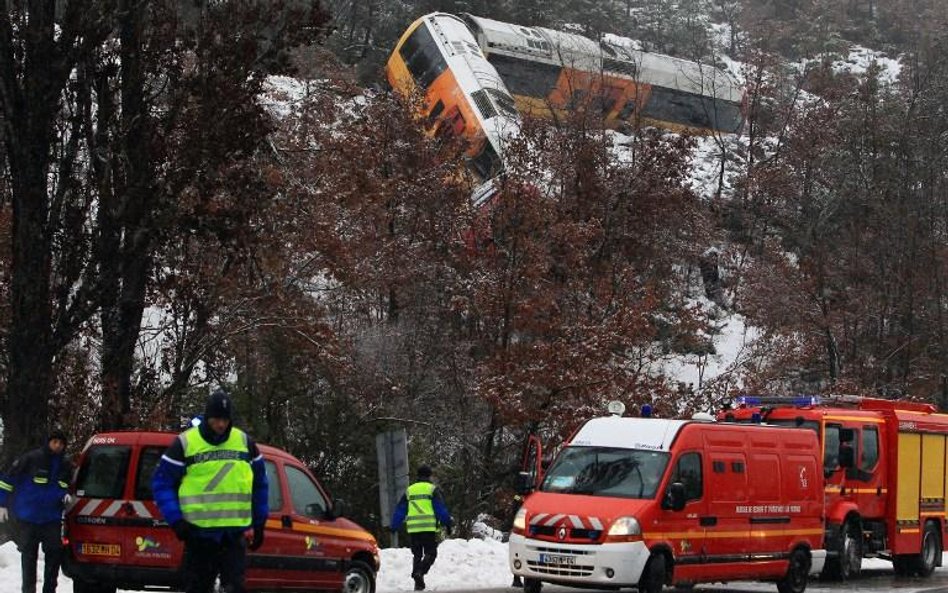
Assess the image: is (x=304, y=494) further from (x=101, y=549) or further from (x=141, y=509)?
(x=101, y=549)

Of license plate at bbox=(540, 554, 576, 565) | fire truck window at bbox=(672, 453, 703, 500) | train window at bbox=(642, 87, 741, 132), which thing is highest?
train window at bbox=(642, 87, 741, 132)

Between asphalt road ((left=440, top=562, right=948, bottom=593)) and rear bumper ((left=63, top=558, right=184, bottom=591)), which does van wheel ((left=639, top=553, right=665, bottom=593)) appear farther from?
rear bumper ((left=63, top=558, right=184, bottom=591))

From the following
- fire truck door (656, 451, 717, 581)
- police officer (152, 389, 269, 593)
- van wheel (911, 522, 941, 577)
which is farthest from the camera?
van wheel (911, 522, 941, 577)

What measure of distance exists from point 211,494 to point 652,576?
7.39m

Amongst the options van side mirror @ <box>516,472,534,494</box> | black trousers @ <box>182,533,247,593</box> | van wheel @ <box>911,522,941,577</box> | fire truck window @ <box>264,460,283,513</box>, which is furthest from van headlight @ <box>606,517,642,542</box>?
van wheel @ <box>911,522,941,577</box>

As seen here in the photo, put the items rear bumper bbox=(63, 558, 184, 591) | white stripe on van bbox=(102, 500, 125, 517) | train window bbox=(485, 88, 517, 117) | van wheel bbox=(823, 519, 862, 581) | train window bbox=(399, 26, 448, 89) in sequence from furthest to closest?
train window bbox=(399, 26, 448, 89) < train window bbox=(485, 88, 517, 117) < van wheel bbox=(823, 519, 862, 581) < white stripe on van bbox=(102, 500, 125, 517) < rear bumper bbox=(63, 558, 184, 591)

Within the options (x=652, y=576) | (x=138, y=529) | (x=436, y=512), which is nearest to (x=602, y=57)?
(x=436, y=512)

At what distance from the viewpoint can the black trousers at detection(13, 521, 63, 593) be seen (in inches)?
472

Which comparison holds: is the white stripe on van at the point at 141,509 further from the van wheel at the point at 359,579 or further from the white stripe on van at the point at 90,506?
the van wheel at the point at 359,579

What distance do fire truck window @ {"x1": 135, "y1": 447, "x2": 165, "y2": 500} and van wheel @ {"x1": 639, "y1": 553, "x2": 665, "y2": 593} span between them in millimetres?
5547

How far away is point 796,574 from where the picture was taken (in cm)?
1753

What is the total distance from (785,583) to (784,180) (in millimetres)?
40026

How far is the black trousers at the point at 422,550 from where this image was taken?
16.5 meters

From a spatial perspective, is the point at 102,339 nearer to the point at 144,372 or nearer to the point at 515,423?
the point at 144,372
